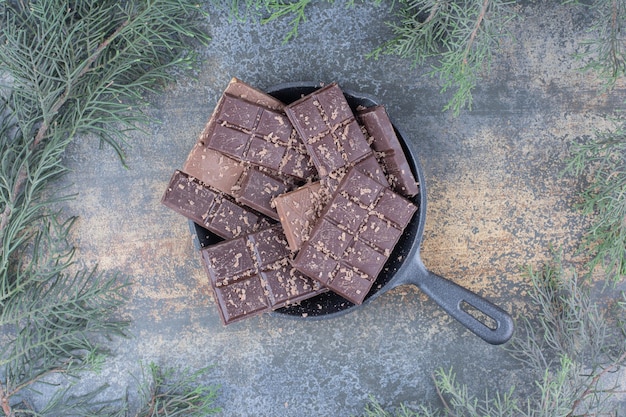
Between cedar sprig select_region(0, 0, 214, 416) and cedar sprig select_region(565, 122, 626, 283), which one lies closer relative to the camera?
cedar sprig select_region(0, 0, 214, 416)

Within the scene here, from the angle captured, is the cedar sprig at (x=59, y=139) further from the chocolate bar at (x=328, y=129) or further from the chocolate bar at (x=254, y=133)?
the chocolate bar at (x=328, y=129)

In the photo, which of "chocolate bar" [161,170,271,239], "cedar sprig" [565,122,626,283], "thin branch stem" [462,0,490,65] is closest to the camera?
"thin branch stem" [462,0,490,65]

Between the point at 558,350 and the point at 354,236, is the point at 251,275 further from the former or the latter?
the point at 558,350

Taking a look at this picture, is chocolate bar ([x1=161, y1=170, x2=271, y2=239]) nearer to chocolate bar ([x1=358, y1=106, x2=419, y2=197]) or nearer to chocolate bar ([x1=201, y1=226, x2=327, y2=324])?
chocolate bar ([x1=201, y1=226, x2=327, y2=324])

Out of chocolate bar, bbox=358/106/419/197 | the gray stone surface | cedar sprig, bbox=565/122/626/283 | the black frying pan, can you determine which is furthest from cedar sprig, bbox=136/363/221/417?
cedar sprig, bbox=565/122/626/283

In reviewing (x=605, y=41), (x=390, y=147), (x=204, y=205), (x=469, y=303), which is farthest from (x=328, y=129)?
(x=605, y=41)

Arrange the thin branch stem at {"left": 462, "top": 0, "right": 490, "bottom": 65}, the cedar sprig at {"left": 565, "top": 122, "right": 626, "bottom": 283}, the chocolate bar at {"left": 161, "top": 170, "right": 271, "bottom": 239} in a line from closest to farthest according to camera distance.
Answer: the thin branch stem at {"left": 462, "top": 0, "right": 490, "bottom": 65}
the chocolate bar at {"left": 161, "top": 170, "right": 271, "bottom": 239}
the cedar sprig at {"left": 565, "top": 122, "right": 626, "bottom": 283}
